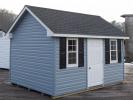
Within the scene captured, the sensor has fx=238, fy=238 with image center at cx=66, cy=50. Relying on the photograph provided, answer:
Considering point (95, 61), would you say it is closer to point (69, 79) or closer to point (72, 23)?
point (69, 79)

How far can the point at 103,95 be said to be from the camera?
1091cm

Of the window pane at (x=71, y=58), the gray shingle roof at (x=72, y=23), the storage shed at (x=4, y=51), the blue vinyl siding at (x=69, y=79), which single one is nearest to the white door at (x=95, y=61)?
the blue vinyl siding at (x=69, y=79)

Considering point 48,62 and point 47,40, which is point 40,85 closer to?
point 48,62

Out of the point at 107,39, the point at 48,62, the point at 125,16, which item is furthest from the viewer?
the point at 125,16

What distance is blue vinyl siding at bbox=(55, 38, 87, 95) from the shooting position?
1022cm

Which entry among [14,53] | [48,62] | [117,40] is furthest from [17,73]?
[117,40]

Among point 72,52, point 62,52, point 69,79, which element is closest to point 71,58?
point 72,52

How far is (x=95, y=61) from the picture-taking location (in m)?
12.2

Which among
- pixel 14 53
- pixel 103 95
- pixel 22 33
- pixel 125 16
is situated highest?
pixel 125 16

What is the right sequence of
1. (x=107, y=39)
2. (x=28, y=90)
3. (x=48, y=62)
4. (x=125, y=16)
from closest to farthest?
(x=48, y=62), (x=28, y=90), (x=107, y=39), (x=125, y=16)

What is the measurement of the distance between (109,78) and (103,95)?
2234 mm

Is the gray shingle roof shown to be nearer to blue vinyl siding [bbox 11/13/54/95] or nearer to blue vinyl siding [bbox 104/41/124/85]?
blue vinyl siding [bbox 11/13/54/95]

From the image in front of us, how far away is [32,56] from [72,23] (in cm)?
261

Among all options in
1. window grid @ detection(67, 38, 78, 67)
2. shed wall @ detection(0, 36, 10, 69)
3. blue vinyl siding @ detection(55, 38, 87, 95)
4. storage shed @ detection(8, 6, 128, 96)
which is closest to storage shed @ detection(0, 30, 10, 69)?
shed wall @ detection(0, 36, 10, 69)
